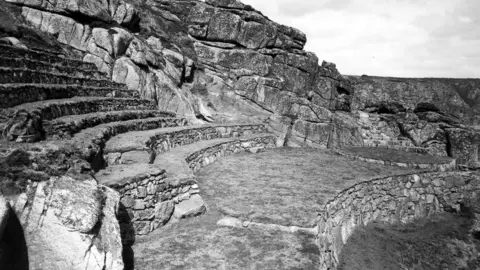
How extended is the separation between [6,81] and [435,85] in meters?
67.4

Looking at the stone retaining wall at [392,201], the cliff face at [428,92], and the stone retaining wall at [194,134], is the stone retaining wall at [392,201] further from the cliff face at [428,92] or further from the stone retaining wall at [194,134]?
the cliff face at [428,92]

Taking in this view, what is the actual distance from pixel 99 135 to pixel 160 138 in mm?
3431

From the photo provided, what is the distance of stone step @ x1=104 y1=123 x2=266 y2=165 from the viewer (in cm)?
882

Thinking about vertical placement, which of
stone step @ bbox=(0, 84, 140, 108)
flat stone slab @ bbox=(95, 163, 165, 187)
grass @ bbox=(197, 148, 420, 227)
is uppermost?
stone step @ bbox=(0, 84, 140, 108)

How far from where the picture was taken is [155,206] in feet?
23.6

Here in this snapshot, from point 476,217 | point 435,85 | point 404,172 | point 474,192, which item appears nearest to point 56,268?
point 404,172

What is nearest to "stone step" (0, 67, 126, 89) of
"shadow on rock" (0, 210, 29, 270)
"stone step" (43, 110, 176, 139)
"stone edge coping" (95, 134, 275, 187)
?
"stone step" (43, 110, 176, 139)

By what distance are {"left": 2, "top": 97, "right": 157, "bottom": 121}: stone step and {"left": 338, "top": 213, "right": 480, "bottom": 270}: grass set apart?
9.01m

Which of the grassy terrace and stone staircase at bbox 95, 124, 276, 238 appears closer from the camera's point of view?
the grassy terrace

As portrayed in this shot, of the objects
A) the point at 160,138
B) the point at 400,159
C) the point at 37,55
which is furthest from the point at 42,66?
the point at 400,159

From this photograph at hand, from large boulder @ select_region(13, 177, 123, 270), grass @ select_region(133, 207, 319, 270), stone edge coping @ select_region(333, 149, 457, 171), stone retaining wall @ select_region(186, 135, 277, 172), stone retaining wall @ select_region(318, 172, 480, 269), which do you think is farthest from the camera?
stone edge coping @ select_region(333, 149, 457, 171)

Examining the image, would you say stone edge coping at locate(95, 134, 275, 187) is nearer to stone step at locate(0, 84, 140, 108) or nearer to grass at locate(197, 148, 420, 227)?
grass at locate(197, 148, 420, 227)

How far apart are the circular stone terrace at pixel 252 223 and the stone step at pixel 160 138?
2086mm

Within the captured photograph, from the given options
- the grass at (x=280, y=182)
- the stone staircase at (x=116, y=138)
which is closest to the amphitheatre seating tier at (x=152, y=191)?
the stone staircase at (x=116, y=138)
